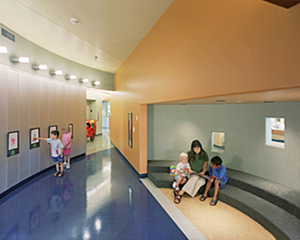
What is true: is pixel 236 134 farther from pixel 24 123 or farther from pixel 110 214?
pixel 24 123

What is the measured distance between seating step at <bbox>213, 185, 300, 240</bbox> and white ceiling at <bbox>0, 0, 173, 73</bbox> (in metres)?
4.08

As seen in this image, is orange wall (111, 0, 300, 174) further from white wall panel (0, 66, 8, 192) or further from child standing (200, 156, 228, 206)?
white wall panel (0, 66, 8, 192)

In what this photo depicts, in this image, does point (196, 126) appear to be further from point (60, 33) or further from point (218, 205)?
point (60, 33)

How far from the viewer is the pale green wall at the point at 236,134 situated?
3.88m

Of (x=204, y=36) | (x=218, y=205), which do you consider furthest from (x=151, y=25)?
(x=218, y=205)

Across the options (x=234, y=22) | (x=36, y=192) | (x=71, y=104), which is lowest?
(x=36, y=192)

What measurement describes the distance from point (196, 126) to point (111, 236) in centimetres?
391

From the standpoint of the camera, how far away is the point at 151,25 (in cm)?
452

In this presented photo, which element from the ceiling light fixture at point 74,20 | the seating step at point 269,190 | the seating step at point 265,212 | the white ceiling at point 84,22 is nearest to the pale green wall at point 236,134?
the seating step at point 269,190

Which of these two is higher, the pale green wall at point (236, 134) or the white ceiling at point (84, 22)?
the white ceiling at point (84, 22)

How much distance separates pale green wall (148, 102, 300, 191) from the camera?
388 centimetres

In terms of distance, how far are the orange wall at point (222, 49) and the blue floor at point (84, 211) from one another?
2277 millimetres

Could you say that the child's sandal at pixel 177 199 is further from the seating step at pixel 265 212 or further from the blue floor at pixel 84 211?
the seating step at pixel 265 212

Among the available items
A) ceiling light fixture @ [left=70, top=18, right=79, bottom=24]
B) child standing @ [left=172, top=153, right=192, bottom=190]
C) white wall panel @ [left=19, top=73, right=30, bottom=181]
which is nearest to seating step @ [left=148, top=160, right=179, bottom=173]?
child standing @ [left=172, top=153, right=192, bottom=190]
